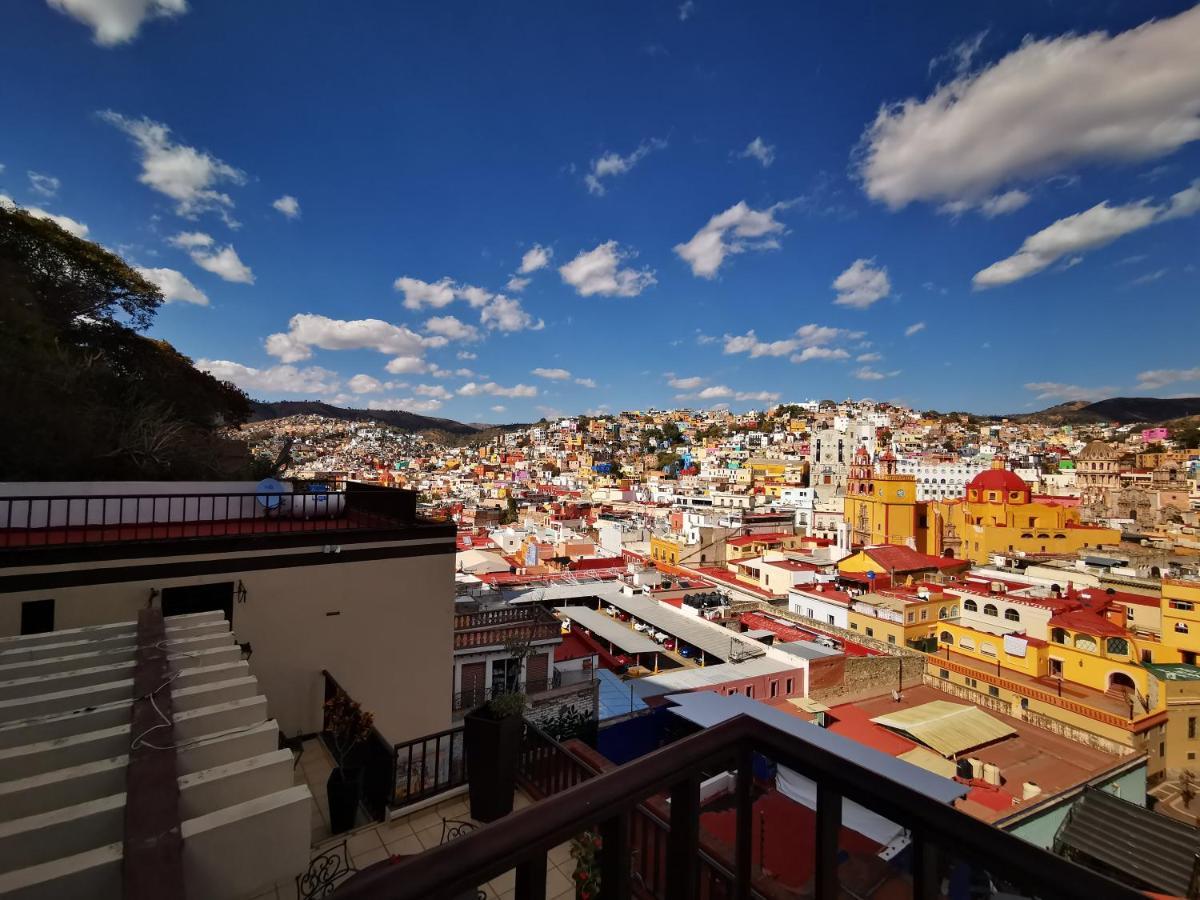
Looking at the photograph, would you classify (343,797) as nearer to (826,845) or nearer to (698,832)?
(698,832)

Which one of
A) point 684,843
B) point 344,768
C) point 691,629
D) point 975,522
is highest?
point 684,843

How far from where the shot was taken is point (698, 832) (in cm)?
115

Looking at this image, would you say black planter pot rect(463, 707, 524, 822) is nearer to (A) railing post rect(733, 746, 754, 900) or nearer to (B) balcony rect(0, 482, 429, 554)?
(B) balcony rect(0, 482, 429, 554)

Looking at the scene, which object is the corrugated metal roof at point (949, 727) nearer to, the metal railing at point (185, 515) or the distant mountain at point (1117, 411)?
the metal railing at point (185, 515)

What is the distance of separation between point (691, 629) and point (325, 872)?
18.4 metres

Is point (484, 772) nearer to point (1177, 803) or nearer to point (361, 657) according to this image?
point (361, 657)

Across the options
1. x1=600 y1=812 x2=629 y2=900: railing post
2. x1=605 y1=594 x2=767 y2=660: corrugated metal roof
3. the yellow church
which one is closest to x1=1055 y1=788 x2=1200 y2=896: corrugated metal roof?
x1=605 y1=594 x2=767 y2=660: corrugated metal roof

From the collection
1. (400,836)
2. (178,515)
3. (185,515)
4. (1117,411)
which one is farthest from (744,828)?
(1117,411)

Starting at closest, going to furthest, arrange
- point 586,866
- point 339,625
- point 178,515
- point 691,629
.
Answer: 1. point 586,866
2. point 339,625
3. point 178,515
4. point 691,629

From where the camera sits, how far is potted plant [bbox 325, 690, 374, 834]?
13.2 feet

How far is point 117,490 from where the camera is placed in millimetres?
7402

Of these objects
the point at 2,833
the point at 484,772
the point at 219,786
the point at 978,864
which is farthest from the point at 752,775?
the point at 484,772

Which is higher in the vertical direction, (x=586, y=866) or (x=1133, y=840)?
(x=586, y=866)

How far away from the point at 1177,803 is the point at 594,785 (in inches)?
917
